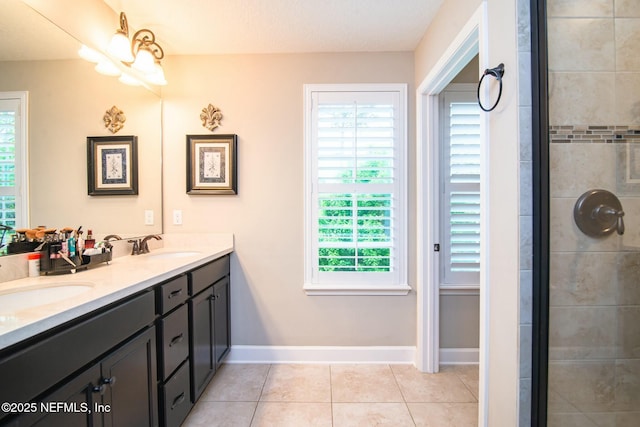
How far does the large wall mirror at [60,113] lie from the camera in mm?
1258

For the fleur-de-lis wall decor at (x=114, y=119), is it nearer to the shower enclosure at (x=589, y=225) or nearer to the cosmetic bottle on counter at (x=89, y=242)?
the cosmetic bottle on counter at (x=89, y=242)

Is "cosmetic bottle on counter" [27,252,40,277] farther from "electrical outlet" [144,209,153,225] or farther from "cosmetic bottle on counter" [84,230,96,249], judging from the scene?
"electrical outlet" [144,209,153,225]

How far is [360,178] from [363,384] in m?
1.56

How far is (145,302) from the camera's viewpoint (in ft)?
3.89

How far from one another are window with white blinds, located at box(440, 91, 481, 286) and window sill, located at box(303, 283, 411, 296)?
1.44ft

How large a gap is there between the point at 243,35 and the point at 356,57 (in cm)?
91

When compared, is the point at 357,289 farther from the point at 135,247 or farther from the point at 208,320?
the point at 135,247

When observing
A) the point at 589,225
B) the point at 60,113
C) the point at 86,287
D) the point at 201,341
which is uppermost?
the point at 60,113

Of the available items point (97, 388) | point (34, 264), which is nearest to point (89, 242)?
point (34, 264)

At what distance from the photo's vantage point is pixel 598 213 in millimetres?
1010

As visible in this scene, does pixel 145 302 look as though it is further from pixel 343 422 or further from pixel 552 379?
pixel 552 379

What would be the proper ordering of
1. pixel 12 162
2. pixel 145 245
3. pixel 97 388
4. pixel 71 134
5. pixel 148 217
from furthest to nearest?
pixel 148 217 → pixel 145 245 → pixel 71 134 → pixel 12 162 → pixel 97 388

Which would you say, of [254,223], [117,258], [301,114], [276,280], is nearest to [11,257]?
[117,258]

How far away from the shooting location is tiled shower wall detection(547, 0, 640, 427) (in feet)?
3.18
